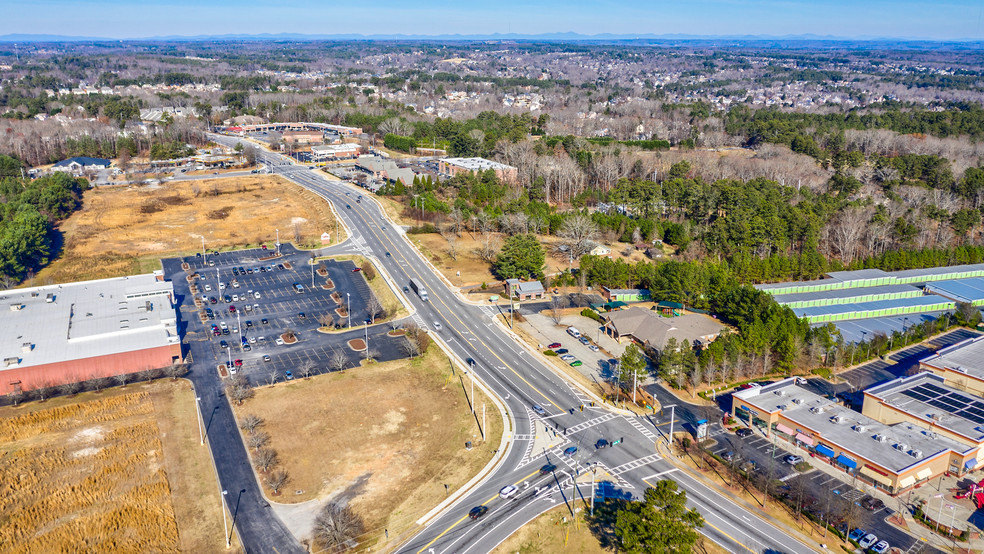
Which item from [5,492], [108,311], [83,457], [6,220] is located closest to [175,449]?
[83,457]

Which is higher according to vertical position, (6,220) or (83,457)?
(6,220)

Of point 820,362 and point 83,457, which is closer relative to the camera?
point 83,457

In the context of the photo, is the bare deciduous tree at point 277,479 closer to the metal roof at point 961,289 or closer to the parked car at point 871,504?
the parked car at point 871,504

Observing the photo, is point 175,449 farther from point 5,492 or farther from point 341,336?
point 341,336

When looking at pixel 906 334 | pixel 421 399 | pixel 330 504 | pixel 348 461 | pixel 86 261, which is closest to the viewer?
pixel 330 504

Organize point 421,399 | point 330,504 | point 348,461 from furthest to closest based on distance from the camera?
point 421,399, point 348,461, point 330,504

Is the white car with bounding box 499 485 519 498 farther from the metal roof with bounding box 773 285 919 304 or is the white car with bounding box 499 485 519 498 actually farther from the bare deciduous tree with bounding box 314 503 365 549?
the metal roof with bounding box 773 285 919 304

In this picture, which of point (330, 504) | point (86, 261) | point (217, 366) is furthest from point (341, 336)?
point (86, 261)

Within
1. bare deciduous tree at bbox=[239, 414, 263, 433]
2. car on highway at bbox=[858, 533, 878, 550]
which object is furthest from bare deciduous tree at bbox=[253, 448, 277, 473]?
car on highway at bbox=[858, 533, 878, 550]
